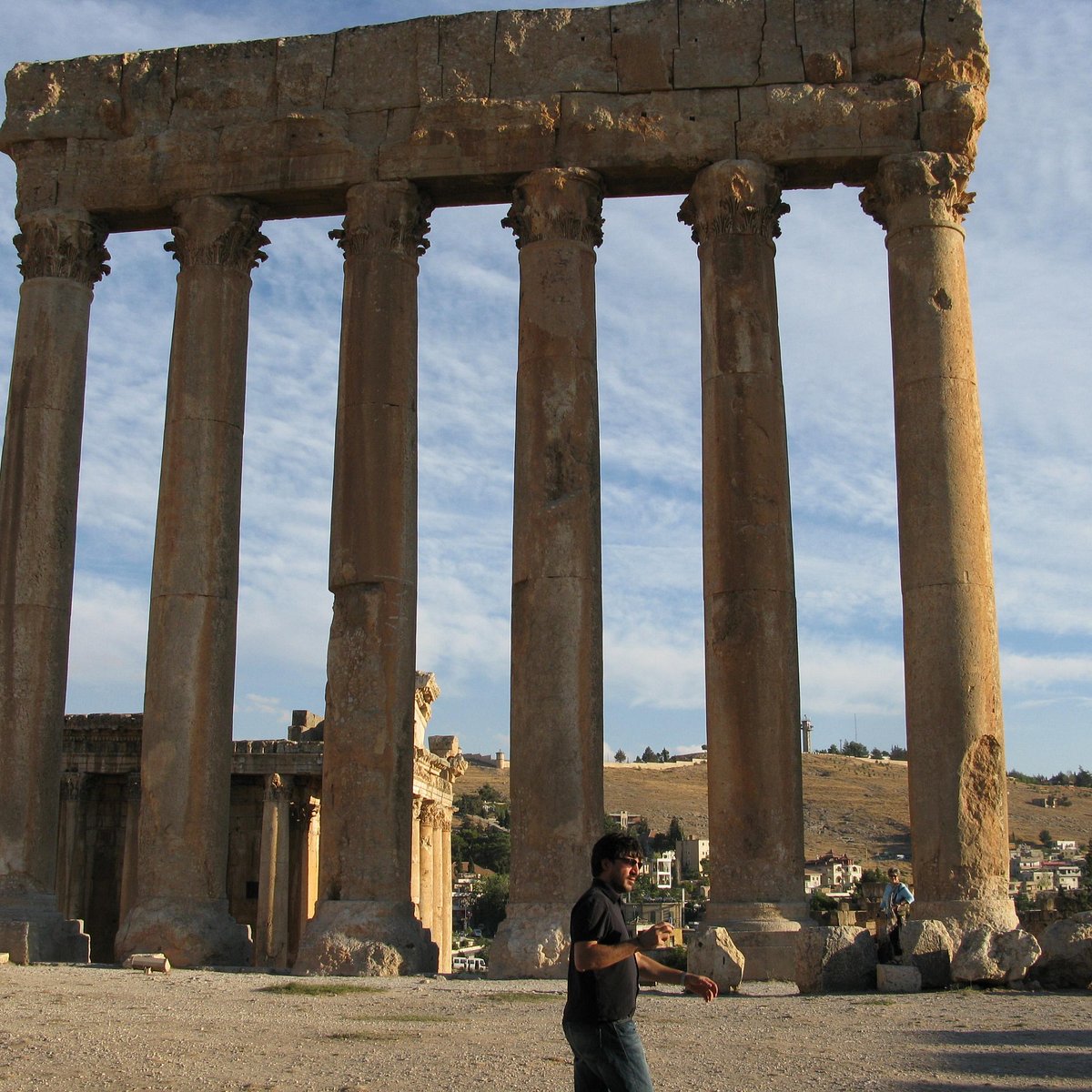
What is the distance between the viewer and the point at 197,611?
23578 millimetres

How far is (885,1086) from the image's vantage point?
11.4 m

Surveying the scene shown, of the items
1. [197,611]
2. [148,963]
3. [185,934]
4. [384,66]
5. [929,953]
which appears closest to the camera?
[929,953]

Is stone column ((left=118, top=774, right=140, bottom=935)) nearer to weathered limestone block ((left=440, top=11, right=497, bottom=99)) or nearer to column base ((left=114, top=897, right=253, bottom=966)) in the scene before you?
column base ((left=114, top=897, right=253, bottom=966))

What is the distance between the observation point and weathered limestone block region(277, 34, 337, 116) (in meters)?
25.0

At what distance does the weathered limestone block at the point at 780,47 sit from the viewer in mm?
23859

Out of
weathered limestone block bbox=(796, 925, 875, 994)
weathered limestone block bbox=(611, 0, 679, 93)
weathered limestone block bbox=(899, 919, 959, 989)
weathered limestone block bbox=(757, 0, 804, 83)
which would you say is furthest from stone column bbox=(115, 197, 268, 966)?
weathered limestone block bbox=(899, 919, 959, 989)

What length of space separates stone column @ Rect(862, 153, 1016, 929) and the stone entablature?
1440 mm

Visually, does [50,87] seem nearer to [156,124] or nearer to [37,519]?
[156,124]

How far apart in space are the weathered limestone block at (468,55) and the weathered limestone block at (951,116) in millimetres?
6683

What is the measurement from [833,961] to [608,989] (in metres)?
10.3

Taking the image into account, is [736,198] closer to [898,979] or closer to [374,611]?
[374,611]

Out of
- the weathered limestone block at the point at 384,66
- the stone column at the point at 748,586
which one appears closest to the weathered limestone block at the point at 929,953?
the stone column at the point at 748,586

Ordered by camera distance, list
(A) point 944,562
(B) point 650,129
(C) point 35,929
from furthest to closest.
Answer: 1. (B) point 650,129
2. (C) point 35,929
3. (A) point 944,562

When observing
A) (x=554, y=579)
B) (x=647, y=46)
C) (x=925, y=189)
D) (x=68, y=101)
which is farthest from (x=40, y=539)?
(x=925, y=189)
